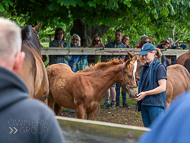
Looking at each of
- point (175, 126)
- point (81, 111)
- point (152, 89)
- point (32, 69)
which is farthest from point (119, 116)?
point (175, 126)

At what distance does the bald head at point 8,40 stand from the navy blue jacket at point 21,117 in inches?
2.9

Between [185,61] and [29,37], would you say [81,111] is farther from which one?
[185,61]

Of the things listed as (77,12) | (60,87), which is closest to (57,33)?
(77,12)

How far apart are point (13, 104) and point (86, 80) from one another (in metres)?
4.08

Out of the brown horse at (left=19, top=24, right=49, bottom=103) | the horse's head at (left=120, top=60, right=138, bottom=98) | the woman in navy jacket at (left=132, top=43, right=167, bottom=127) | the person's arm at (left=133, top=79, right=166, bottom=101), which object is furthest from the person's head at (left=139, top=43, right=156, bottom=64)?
the brown horse at (left=19, top=24, right=49, bottom=103)

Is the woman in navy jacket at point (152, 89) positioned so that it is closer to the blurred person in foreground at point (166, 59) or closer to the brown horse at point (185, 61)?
the brown horse at point (185, 61)

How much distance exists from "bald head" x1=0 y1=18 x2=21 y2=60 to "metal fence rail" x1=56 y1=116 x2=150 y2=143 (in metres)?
0.62

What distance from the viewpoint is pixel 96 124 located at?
55.9 inches

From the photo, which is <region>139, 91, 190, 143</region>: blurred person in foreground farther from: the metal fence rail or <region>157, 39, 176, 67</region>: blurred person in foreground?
<region>157, 39, 176, 67</region>: blurred person in foreground

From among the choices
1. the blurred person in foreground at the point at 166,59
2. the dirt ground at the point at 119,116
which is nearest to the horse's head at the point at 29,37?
the dirt ground at the point at 119,116

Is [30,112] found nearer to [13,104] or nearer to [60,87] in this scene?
[13,104]

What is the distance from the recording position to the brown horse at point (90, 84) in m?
4.93

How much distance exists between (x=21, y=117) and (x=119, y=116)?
21.5 feet

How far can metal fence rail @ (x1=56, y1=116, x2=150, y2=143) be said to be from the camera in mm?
1373
